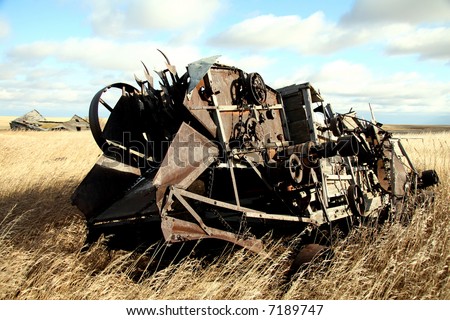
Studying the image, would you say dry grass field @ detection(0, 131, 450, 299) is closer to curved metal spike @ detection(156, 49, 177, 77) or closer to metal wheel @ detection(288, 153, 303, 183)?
metal wheel @ detection(288, 153, 303, 183)

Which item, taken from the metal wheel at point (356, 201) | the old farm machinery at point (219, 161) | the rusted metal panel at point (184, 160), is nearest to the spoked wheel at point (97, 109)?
the old farm machinery at point (219, 161)

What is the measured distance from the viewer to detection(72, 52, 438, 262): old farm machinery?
5629 mm

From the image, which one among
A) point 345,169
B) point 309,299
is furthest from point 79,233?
point 345,169

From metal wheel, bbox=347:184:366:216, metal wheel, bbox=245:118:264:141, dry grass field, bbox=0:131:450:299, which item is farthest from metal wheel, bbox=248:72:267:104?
dry grass field, bbox=0:131:450:299

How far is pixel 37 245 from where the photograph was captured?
6820mm

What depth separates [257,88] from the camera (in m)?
6.70

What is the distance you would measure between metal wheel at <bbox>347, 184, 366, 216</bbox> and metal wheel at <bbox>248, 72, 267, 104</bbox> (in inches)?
86.8

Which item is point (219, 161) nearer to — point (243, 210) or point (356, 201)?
point (243, 210)

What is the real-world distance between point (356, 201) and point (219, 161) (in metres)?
2.84

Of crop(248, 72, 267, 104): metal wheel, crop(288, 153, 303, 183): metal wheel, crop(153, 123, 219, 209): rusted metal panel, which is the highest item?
crop(248, 72, 267, 104): metal wheel

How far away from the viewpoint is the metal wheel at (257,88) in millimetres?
6566

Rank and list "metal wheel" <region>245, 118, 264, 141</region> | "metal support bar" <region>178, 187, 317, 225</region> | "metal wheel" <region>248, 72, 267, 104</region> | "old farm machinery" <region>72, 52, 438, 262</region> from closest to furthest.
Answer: "metal support bar" <region>178, 187, 317, 225</region> → "old farm machinery" <region>72, 52, 438, 262</region> → "metal wheel" <region>245, 118, 264, 141</region> → "metal wheel" <region>248, 72, 267, 104</region>

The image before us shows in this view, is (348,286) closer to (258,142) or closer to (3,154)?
(258,142)

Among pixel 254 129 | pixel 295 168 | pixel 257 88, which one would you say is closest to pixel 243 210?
pixel 295 168
